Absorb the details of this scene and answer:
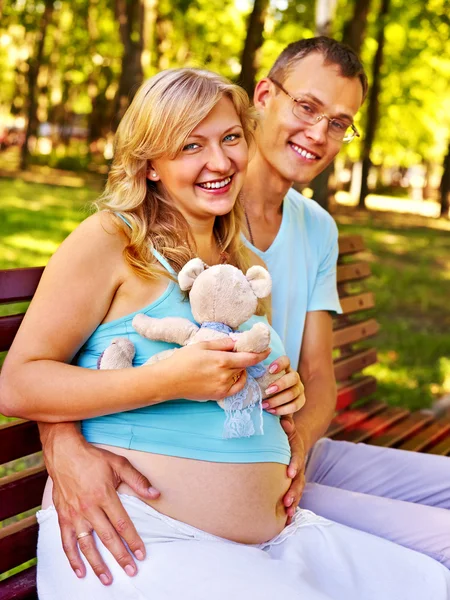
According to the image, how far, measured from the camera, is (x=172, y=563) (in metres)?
2.02

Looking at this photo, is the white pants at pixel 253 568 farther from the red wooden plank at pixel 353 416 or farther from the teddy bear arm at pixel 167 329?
the red wooden plank at pixel 353 416

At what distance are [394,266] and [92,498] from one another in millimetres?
11870

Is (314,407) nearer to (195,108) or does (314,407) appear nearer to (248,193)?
(248,193)

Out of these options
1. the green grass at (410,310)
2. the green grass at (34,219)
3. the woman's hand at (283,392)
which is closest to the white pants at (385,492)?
the woman's hand at (283,392)

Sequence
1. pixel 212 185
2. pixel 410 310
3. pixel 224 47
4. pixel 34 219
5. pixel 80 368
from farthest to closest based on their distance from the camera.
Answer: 1. pixel 224 47
2. pixel 34 219
3. pixel 410 310
4. pixel 212 185
5. pixel 80 368

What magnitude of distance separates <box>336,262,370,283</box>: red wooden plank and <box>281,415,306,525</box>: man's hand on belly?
5.98 ft

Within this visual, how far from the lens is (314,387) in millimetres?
3074

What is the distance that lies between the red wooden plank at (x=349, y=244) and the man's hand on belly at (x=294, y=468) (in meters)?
1.86

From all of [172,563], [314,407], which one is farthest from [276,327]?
[172,563]

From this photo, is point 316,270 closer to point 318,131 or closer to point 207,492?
point 318,131


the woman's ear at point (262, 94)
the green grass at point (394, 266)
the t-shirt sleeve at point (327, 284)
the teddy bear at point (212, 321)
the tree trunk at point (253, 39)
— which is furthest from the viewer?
the tree trunk at point (253, 39)

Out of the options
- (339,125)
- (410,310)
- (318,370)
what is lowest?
(410,310)

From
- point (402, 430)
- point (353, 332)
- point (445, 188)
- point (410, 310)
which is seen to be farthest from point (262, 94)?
point (445, 188)

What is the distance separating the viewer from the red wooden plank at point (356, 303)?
440cm
